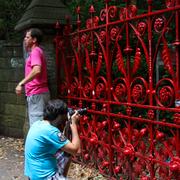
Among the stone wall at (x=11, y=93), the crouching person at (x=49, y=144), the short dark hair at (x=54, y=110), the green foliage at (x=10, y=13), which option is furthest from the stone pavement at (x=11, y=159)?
the green foliage at (x=10, y=13)

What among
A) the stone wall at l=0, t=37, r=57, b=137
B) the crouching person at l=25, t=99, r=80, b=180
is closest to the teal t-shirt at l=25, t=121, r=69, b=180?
the crouching person at l=25, t=99, r=80, b=180

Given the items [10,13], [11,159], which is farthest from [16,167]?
[10,13]

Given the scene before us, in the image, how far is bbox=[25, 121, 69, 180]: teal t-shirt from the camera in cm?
313

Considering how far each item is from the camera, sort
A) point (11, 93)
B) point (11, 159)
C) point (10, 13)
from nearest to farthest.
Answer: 1. point (11, 159)
2. point (11, 93)
3. point (10, 13)

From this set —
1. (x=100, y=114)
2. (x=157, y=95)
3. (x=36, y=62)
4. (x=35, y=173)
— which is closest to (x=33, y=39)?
(x=36, y=62)

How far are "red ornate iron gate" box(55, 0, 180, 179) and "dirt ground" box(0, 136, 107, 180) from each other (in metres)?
0.14

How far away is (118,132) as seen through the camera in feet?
15.0

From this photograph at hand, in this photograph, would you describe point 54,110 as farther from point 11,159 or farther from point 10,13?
point 10,13

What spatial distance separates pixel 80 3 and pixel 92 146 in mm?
5628

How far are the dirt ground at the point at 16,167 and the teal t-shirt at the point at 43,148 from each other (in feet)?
5.44

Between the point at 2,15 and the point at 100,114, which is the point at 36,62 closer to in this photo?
the point at 100,114

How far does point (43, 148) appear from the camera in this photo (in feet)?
10.4

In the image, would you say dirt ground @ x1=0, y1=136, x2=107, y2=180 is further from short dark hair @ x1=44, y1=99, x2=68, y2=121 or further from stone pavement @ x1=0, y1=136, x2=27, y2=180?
short dark hair @ x1=44, y1=99, x2=68, y2=121

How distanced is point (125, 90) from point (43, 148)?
4.61 ft
